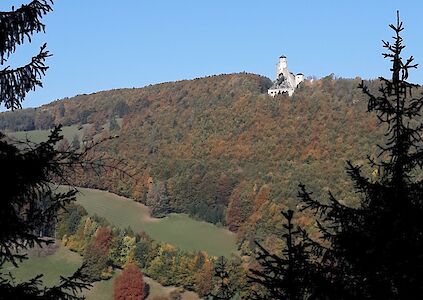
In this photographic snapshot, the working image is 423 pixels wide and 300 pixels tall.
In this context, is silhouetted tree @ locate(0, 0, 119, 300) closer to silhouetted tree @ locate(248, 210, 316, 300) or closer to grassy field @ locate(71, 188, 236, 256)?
silhouetted tree @ locate(248, 210, 316, 300)

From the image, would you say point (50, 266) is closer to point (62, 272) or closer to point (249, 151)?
point (62, 272)

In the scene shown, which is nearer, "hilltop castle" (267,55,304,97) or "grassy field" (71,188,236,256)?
Answer: "grassy field" (71,188,236,256)

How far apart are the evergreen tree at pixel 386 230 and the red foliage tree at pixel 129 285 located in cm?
10001

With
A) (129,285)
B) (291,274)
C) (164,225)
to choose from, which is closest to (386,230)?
(291,274)

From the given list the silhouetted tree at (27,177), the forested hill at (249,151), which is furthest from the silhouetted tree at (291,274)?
the forested hill at (249,151)

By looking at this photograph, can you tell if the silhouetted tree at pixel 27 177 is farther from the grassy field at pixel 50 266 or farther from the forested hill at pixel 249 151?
the forested hill at pixel 249 151

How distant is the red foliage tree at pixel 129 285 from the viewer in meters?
107

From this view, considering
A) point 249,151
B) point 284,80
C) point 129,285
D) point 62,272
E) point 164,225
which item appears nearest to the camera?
point 129,285

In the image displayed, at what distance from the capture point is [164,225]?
14600cm

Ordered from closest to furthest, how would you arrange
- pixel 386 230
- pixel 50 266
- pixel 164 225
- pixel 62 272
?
pixel 386 230
pixel 62 272
pixel 50 266
pixel 164 225

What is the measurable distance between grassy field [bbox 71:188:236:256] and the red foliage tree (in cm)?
1487

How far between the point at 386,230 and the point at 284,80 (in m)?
174

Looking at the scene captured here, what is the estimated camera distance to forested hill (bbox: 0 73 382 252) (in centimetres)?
14450

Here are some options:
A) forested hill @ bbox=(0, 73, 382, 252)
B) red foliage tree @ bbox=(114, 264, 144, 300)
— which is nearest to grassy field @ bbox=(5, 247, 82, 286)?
red foliage tree @ bbox=(114, 264, 144, 300)
